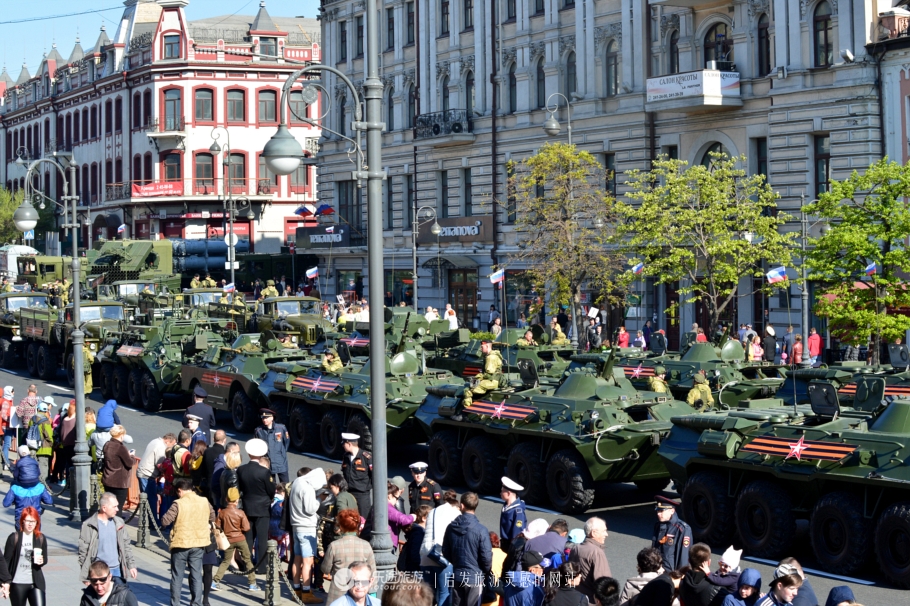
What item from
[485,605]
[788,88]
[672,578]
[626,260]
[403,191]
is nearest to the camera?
[672,578]

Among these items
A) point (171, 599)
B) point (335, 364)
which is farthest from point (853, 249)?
point (171, 599)

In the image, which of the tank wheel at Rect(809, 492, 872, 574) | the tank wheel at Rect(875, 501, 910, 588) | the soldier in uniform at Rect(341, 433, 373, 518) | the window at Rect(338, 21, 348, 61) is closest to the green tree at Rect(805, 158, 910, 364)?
the tank wheel at Rect(809, 492, 872, 574)

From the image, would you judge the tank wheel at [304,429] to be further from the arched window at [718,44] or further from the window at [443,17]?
the window at [443,17]

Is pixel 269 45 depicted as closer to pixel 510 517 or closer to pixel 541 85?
pixel 541 85

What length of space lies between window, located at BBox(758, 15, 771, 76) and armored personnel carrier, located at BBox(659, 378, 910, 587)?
786 inches

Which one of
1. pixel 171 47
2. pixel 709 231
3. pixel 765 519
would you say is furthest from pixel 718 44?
pixel 171 47

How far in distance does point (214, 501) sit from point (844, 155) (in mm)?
21882

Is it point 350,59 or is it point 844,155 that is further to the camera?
point 350,59

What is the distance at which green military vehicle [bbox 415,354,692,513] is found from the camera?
56.1ft

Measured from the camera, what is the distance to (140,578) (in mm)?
14109

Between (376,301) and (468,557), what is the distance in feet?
7.27

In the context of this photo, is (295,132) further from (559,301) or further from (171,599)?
(171,599)

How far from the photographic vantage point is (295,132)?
6694 centimetres

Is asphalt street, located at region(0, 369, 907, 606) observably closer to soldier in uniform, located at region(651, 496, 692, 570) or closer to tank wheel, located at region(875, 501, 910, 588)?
tank wheel, located at region(875, 501, 910, 588)
